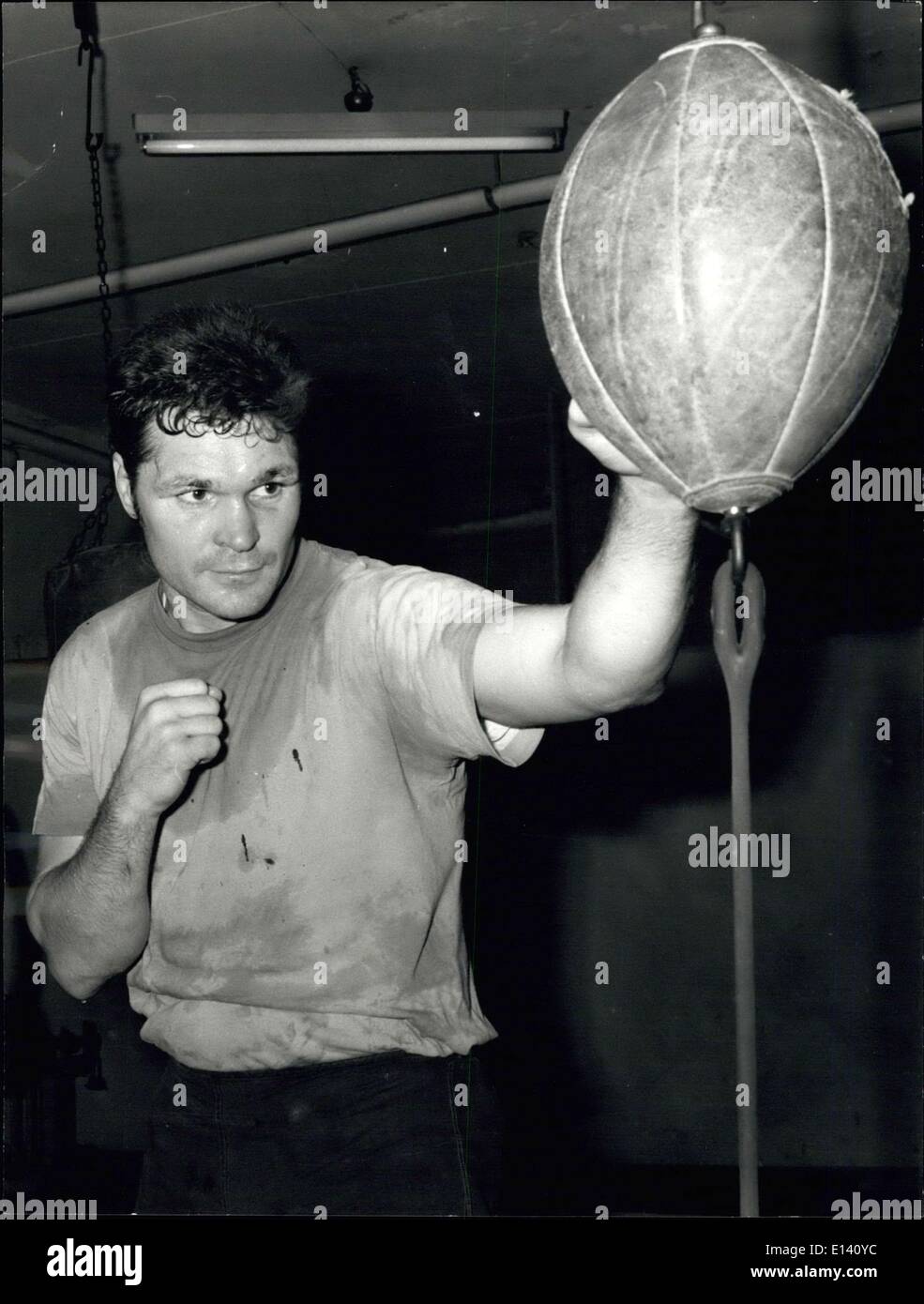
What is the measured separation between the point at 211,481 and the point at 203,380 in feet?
0.51

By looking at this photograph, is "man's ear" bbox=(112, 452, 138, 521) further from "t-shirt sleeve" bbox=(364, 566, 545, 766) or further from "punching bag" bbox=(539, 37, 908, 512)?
"punching bag" bbox=(539, 37, 908, 512)

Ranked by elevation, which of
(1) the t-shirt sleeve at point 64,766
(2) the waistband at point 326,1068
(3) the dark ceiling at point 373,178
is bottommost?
(2) the waistband at point 326,1068

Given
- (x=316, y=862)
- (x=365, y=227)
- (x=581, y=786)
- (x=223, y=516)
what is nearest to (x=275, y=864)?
(x=316, y=862)

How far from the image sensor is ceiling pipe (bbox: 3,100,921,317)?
9.05 ft

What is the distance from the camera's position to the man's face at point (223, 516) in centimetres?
157

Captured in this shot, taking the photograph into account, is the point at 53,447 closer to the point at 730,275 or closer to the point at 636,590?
the point at 636,590

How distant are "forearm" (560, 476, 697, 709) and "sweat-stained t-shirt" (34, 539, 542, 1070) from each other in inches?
14.1

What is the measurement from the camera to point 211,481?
63.0 inches

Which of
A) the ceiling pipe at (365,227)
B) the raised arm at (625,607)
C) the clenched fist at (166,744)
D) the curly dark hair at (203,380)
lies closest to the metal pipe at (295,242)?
the ceiling pipe at (365,227)

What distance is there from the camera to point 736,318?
972 millimetres

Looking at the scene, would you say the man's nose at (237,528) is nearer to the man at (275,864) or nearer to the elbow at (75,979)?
the man at (275,864)

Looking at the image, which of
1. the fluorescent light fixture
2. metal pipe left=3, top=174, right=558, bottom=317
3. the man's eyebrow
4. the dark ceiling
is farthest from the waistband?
the dark ceiling

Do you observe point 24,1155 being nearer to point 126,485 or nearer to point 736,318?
point 126,485
